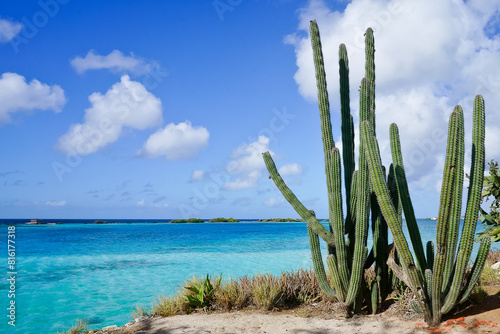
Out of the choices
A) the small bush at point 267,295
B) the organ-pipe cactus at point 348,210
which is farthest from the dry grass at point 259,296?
the organ-pipe cactus at point 348,210

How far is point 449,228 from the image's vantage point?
187 inches

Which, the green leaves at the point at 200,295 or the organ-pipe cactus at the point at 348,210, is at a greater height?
the organ-pipe cactus at the point at 348,210

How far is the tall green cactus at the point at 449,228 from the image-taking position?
4.68 meters

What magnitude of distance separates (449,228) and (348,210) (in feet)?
4.89

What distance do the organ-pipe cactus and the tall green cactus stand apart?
575mm

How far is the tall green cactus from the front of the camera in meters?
4.68

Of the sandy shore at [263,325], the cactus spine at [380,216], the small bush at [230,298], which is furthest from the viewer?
the small bush at [230,298]

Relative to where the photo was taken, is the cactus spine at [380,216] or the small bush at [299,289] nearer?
the cactus spine at [380,216]

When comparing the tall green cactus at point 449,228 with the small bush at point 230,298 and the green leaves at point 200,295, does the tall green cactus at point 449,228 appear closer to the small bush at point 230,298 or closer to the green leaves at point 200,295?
the small bush at point 230,298

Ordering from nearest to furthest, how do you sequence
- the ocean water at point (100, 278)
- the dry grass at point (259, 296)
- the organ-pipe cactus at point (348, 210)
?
1. the organ-pipe cactus at point (348, 210)
2. the dry grass at point (259, 296)
3. the ocean water at point (100, 278)

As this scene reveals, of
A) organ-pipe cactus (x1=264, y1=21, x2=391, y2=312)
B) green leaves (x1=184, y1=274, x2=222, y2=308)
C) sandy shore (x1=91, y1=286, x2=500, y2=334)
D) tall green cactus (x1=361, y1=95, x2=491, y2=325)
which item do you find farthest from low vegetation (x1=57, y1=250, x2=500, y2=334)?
tall green cactus (x1=361, y1=95, x2=491, y2=325)

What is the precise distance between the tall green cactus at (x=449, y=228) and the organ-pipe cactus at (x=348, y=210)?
575 mm

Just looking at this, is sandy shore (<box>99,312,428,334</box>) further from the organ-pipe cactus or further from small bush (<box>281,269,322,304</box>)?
small bush (<box>281,269,322,304</box>)

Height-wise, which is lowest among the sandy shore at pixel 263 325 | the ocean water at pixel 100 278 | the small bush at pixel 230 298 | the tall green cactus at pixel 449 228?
the ocean water at pixel 100 278
